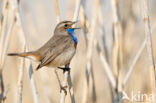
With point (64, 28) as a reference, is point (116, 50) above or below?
below

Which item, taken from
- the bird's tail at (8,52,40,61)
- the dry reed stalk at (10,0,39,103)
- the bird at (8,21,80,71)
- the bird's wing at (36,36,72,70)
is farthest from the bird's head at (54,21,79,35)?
the dry reed stalk at (10,0,39,103)

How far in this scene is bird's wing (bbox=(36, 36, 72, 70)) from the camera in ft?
9.93

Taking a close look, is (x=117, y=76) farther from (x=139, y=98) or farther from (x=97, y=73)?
(x=97, y=73)

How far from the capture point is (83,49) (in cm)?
382

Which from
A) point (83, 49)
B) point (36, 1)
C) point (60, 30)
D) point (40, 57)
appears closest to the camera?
point (40, 57)

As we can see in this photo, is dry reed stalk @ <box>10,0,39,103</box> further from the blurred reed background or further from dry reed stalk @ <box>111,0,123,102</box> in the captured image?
dry reed stalk @ <box>111,0,123,102</box>

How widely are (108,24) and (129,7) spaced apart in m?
0.72

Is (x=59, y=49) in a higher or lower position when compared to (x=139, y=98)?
higher

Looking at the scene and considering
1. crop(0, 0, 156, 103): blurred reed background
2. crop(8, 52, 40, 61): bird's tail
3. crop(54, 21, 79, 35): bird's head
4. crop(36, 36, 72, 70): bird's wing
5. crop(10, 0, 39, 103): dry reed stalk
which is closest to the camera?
crop(10, 0, 39, 103): dry reed stalk

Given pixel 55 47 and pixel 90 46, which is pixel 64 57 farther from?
pixel 90 46

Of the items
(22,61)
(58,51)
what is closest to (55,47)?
(58,51)

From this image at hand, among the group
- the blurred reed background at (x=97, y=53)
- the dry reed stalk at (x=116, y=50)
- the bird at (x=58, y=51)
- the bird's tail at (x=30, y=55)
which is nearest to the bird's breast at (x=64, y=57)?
the bird at (x=58, y=51)

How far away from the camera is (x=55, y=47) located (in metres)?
3.12

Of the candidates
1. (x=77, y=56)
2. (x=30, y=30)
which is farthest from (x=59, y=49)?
(x=30, y=30)
